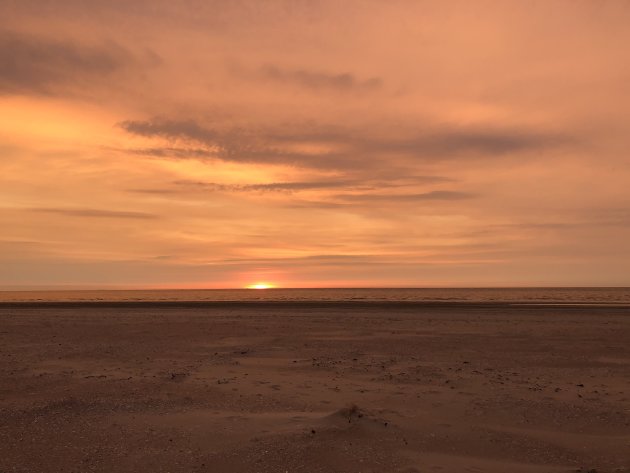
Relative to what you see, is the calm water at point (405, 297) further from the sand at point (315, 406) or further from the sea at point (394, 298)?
the sand at point (315, 406)

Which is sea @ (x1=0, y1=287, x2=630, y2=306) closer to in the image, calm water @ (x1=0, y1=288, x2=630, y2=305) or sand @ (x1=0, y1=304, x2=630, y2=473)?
calm water @ (x1=0, y1=288, x2=630, y2=305)

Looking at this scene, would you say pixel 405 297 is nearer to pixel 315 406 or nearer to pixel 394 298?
pixel 394 298

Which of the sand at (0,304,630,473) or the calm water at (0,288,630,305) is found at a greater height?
the calm water at (0,288,630,305)

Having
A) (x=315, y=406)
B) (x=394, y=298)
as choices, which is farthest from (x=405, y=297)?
(x=315, y=406)

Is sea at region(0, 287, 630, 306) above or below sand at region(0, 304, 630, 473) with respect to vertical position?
above

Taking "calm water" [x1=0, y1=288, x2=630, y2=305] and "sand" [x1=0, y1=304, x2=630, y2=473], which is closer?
"sand" [x1=0, y1=304, x2=630, y2=473]

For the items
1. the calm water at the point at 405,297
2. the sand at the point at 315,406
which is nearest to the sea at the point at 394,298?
the calm water at the point at 405,297

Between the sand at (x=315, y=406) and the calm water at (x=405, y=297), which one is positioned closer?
the sand at (x=315, y=406)

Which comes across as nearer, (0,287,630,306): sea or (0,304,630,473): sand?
(0,304,630,473): sand

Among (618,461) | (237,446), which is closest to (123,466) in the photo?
(237,446)

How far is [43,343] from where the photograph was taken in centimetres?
2138

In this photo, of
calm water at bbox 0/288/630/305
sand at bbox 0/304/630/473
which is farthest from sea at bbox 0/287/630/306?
sand at bbox 0/304/630/473

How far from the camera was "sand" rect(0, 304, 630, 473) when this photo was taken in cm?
816

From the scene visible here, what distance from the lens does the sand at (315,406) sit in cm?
816
